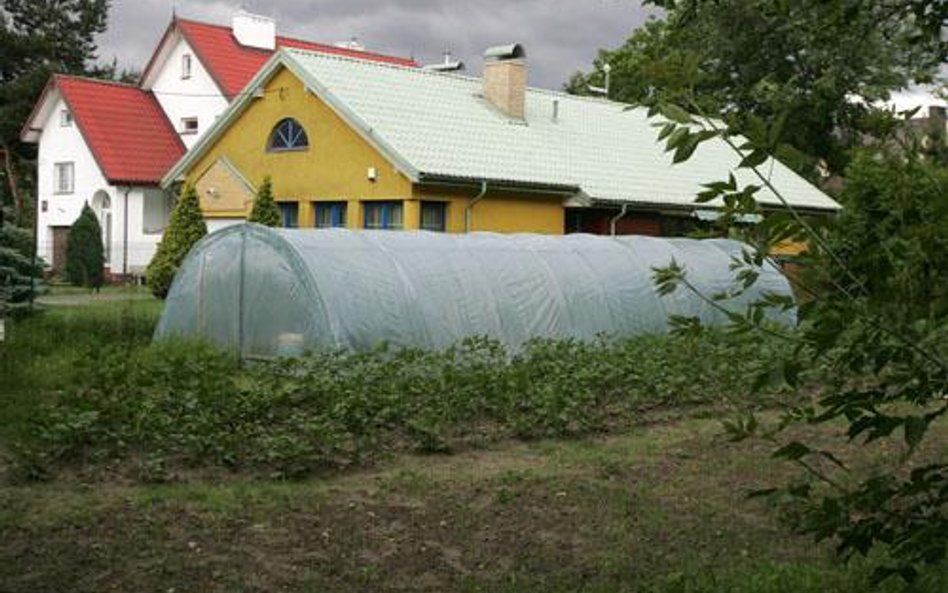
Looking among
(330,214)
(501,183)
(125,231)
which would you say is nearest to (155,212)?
(125,231)

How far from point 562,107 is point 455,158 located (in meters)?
8.05

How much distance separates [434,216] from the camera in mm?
25703

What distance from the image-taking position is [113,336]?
16.5m

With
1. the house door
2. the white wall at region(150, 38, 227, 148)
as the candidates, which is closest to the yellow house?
the white wall at region(150, 38, 227, 148)

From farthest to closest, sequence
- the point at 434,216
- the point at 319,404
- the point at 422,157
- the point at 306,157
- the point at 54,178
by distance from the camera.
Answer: the point at 54,178 < the point at 306,157 < the point at 434,216 < the point at 422,157 < the point at 319,404

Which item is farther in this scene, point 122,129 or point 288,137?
point 122,129

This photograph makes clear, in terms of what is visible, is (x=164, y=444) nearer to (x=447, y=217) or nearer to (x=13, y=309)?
(x=13, y=309)

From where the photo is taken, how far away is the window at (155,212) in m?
40.4

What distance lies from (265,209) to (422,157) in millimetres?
3864

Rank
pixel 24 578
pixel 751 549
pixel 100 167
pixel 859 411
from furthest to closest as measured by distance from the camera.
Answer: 1. pixel 100 167
2. pixel 751 549
3. pixel 24 578
4. pixel 859 411

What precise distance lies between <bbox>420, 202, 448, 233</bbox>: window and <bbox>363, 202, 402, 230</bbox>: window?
20.7 inches

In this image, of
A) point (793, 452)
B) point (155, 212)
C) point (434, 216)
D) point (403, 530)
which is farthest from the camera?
point (155, 212)

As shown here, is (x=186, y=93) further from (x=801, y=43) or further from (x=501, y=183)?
(x=801, y=43)

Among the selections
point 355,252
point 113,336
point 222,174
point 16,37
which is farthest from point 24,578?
point 16,37
